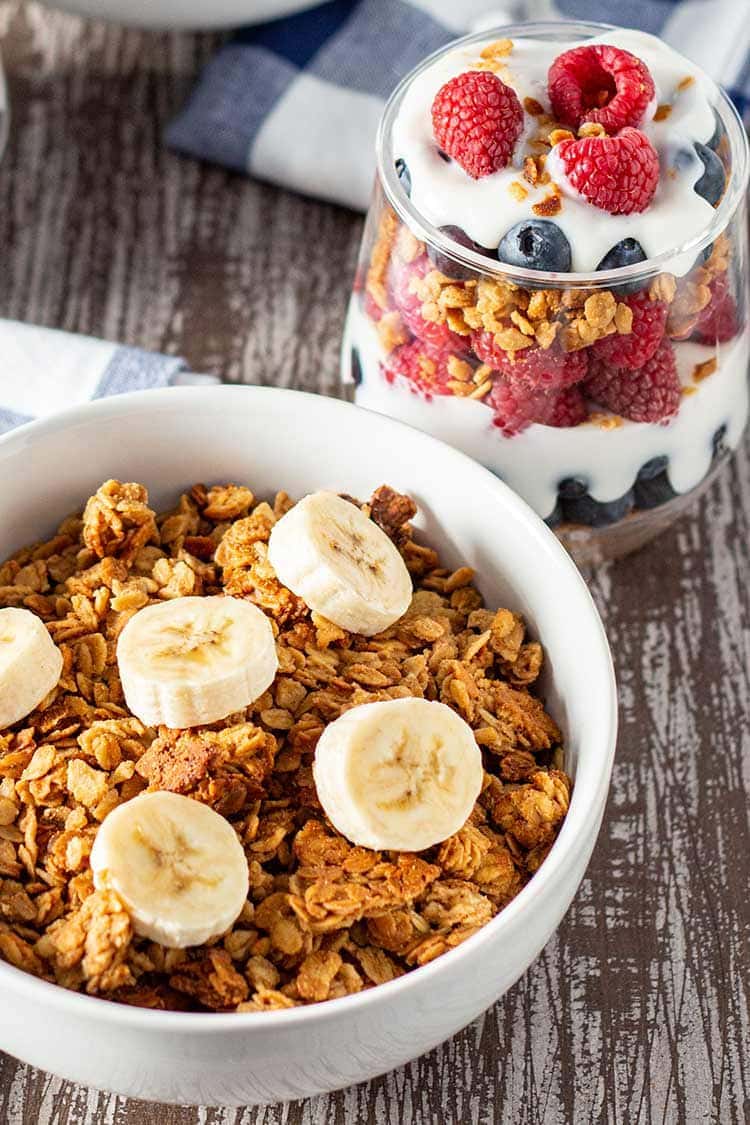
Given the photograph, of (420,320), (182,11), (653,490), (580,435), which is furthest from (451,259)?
(182,11)

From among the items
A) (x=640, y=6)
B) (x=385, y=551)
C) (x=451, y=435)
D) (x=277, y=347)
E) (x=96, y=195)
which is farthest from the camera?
(x=640, y=6)

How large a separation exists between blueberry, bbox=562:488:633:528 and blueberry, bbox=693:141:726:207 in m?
0.26

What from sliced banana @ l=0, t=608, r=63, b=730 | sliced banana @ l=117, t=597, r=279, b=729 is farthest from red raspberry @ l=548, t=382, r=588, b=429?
sliced banana @ l=0, t=608, r=63, b=730

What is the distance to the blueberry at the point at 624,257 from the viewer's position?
1088mm

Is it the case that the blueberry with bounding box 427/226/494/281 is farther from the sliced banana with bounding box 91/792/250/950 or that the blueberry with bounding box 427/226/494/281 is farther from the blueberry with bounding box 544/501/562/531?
the sliced banana with bounding box 91/792/250/950

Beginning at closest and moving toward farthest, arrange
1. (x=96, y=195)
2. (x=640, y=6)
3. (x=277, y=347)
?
1. (x=277, y=347)
2. (x=96, y=195)
3. (x=640, y=6)

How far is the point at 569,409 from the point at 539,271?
0.42ft

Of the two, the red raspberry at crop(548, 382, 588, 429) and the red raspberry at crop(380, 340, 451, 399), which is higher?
the red raspberry at crop(548, 382, 588, 429)

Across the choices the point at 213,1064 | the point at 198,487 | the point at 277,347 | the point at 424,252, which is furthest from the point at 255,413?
the point at 213,1064

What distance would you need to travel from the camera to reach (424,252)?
1.14 m

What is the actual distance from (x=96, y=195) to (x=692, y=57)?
77cm

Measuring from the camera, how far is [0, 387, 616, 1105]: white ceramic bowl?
834mm

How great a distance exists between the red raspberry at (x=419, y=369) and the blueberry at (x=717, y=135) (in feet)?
0.95

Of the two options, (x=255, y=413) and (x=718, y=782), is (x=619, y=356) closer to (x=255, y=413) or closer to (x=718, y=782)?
(x=255, y=413)
